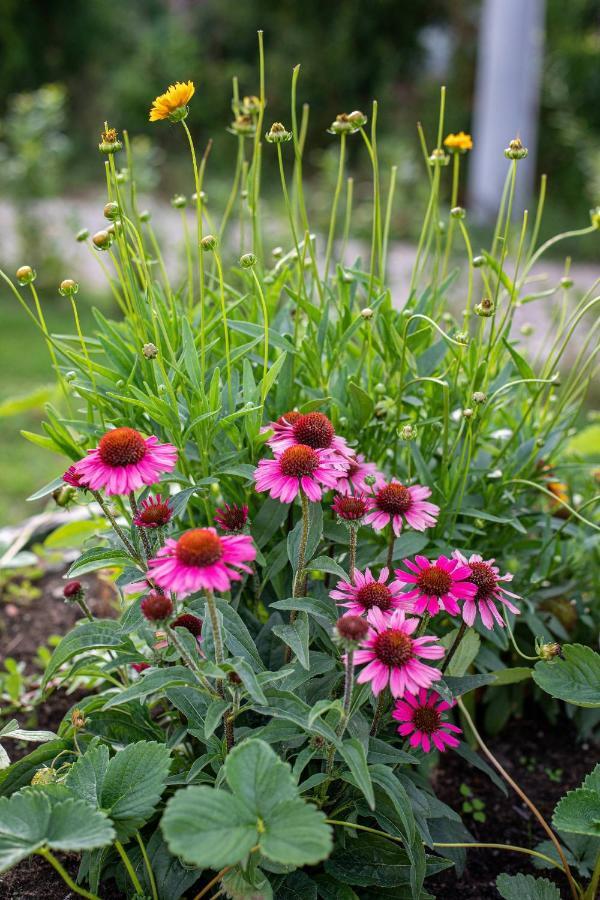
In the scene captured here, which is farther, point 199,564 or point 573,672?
point 573,672

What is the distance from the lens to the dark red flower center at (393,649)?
871mm

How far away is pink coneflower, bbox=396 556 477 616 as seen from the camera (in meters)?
0.94

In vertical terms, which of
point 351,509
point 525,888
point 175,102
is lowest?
point 525,888

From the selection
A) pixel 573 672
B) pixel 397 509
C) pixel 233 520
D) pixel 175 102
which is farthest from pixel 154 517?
pixel 573 672

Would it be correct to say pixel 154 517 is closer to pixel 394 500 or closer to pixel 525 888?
pixel 394 500

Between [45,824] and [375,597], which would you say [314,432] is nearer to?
[375,597]

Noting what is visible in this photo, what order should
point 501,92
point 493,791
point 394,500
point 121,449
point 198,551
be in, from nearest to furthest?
1. point 198,551
2. point 121,449
3. point 394,500
4. point 493,791
5. point 501,92

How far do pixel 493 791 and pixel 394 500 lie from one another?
22.6 inches

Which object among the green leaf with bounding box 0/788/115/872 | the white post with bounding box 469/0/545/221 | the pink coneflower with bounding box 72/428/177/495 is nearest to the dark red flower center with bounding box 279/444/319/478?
the pink coneflower with bounding box 72/428/177/495

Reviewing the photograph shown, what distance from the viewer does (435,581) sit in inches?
36.9

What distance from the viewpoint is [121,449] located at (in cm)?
89

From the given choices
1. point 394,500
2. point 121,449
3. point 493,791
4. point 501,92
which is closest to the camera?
point 121,449

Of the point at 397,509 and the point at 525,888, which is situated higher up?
the point at 397,509

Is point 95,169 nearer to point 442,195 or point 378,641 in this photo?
point 442,195
